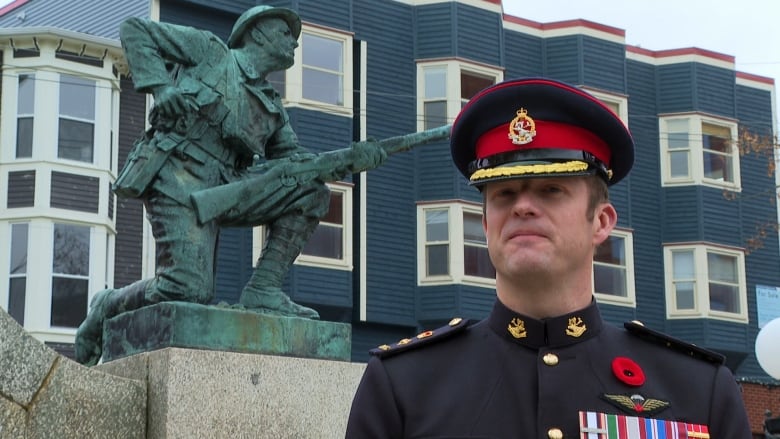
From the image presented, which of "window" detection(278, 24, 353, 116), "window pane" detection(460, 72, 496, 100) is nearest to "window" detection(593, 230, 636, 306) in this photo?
"window pane" detection(460, 72, 496, 100)

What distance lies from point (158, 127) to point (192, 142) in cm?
20

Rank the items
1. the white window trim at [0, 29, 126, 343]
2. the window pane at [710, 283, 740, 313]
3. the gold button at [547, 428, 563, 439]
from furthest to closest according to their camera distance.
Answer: the window pane at [710, 283, 740, 313]
the white window trim at [0, 29, 126, 343]
the gold button at [547, 428, 563, 439]

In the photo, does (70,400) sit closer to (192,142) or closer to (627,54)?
(192,142)

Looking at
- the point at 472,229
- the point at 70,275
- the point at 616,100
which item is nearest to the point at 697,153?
the point at 616,100

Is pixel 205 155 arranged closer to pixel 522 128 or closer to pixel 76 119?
pixel 522 128

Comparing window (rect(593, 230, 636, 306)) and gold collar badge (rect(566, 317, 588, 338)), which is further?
window (rect(593, 230, 636, 306))

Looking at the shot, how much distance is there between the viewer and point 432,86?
27703 millimetres

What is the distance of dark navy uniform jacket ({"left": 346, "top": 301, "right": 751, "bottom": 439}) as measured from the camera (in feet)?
9.84

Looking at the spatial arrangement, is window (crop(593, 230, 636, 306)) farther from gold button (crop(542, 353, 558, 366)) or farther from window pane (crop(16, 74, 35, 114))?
gold button (crop(542, 353, 558, 366))

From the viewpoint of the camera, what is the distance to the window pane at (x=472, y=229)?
26.7m

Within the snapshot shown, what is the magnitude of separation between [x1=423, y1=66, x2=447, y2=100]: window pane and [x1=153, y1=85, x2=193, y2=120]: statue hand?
20815 mm

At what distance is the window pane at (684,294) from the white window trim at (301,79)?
31.7ft

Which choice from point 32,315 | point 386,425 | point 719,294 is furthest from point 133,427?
point 719,294

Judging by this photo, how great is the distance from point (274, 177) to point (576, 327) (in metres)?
4.26
